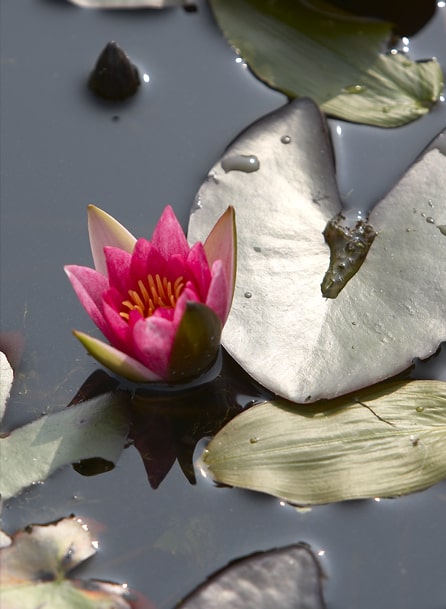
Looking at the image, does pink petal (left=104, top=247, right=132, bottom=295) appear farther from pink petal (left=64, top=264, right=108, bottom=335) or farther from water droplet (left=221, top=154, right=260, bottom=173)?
water droplet (left=221, top=154, right=260, bottom=173)

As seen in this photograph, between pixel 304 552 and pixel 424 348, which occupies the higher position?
pixel 424 348

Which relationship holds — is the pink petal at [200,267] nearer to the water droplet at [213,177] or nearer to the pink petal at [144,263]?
the pink petal at [144,263]

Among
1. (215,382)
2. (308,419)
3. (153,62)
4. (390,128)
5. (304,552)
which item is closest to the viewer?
(304,552)

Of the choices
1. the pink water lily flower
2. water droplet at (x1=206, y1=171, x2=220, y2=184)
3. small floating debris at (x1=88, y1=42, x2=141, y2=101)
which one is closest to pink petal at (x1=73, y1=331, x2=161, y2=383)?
the pink water lily flower

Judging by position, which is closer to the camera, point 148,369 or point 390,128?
point 148,369

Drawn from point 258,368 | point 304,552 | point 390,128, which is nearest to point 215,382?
point 258,368

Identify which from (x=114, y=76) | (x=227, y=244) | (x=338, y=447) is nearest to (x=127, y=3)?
(x=114, y=76)

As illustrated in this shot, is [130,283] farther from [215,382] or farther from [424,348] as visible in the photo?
[424,348]
